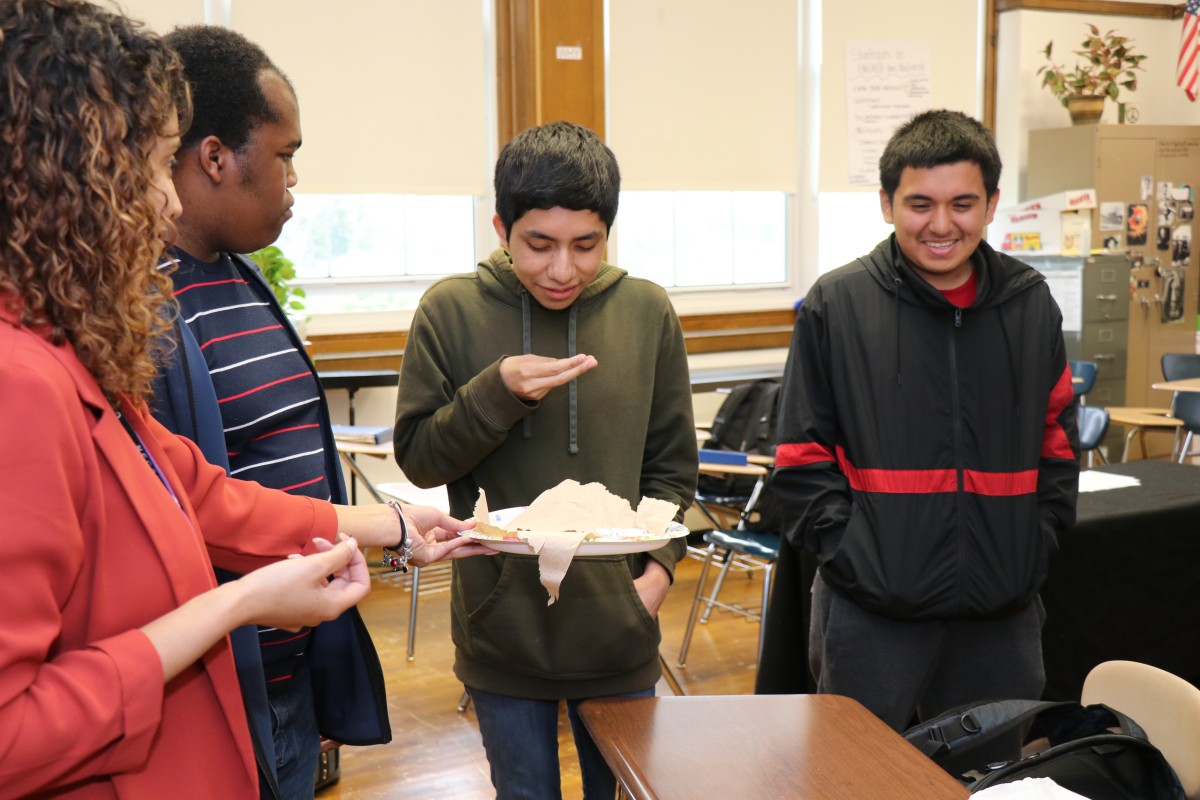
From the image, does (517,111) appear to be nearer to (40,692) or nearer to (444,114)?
(444,114)

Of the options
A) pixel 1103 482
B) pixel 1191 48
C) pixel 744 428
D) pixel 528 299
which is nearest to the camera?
pixel 528 299

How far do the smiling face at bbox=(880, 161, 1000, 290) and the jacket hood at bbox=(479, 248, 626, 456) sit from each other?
26.8 inches

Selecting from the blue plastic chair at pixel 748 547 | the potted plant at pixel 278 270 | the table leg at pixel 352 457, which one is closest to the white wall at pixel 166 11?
the potted plant at pixel 278 270

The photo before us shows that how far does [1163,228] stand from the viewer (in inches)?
286

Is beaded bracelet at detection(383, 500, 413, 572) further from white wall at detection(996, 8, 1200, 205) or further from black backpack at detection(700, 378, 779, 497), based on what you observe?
white wall at detection(996, 8, 1200, 205)

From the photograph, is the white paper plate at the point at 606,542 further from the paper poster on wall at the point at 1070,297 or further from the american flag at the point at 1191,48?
the paper poster on wall at the point at 1070,297

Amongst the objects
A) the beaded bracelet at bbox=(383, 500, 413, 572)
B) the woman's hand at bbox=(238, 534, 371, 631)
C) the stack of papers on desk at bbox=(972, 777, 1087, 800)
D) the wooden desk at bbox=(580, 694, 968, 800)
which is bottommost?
the wooden desk at bbox=(580, 694, 968, 800)

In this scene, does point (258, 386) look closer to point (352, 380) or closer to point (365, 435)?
point (365, 435)

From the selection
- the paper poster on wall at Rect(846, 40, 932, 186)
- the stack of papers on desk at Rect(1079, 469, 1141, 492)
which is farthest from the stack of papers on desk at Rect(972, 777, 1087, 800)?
the paper poster on wall at Rect(846, 40, 932, 186)

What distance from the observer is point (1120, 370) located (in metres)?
7.04

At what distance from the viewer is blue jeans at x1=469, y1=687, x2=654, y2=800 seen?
5.41 feet

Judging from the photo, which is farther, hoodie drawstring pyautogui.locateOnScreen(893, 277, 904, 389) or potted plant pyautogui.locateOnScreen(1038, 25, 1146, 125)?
potted plant pyautogui.locateOnScreen(1038, 25, 1146, 125)

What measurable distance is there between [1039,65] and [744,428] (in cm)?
365

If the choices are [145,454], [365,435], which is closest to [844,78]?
[365,435]
